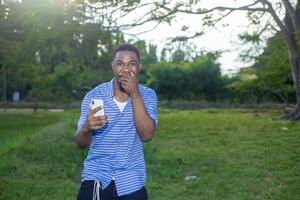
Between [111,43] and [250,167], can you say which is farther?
[111,43]

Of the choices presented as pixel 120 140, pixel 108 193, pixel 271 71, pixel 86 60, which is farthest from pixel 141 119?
pixel 271 71

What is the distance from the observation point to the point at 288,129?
14898 mm

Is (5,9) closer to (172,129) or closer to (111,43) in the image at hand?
(111,43)

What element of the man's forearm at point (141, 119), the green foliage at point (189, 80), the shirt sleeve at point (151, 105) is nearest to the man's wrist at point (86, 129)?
the man's forearm at point (141, 119)

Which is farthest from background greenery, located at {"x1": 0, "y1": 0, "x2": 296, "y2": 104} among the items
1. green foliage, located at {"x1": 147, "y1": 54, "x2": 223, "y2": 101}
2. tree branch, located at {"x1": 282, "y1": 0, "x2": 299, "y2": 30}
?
tree branch, located at {"x1": 282, "y1": 0, "x2": 299, "y2": 30}

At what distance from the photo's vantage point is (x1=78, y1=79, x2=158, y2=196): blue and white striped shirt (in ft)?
9.12

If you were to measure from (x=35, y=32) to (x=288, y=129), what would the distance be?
778 cm

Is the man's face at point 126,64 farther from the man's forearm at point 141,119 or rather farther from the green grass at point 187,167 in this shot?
the green grass at point 187,167

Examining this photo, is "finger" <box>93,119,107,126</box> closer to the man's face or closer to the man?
the man

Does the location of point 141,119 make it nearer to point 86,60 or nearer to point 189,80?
point 86,60

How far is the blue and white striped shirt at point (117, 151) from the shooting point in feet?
9.12

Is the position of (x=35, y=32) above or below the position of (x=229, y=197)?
above

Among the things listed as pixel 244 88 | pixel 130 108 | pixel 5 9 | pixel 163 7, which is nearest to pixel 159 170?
pixel 130 108

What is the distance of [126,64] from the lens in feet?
9.17
